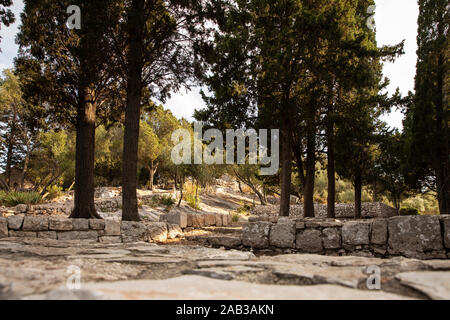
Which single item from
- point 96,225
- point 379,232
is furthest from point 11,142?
point 379,232

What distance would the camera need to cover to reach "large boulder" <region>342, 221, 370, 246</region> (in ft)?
17.6

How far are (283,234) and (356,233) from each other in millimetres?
1334

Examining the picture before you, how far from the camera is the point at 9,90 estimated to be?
25.8 meters

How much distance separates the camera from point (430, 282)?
1.59 meters

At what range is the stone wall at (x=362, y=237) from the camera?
186 inches

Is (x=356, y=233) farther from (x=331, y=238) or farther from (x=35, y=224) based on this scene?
(x=35, y=224)

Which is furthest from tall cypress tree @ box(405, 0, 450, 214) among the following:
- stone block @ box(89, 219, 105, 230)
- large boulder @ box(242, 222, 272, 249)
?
stone block @ box(89, 219, 105, 230)

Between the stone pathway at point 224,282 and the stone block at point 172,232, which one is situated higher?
the stone pathway at point 224,282

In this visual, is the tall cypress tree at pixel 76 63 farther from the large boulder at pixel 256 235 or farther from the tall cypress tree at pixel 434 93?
the tall cypress tree at pixel 434 93

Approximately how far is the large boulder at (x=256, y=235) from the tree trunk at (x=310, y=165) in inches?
269

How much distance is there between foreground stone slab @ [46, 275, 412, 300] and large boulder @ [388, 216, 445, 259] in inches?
159

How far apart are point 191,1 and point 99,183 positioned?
2882 cm
